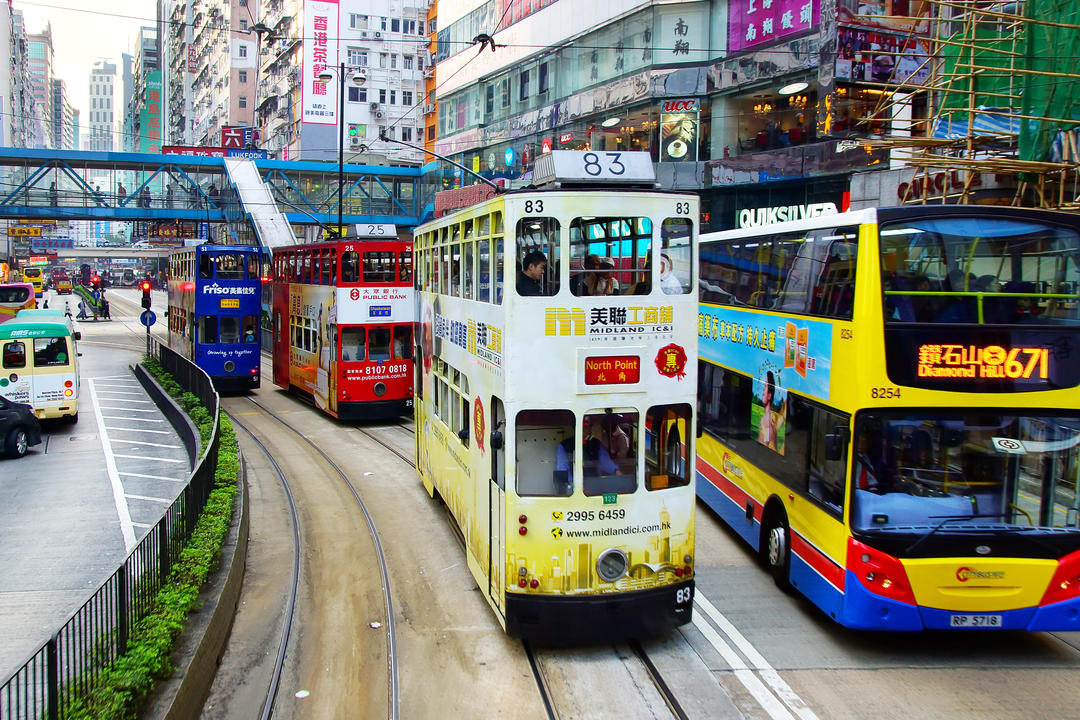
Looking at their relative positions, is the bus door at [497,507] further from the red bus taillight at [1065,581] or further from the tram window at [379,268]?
the tram window at [379,268]

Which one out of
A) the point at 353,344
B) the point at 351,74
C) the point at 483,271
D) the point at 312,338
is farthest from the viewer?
the point at 351,74

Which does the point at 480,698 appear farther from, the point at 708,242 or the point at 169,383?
the point at 169,383

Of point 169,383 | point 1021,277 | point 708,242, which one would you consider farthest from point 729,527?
point 169,383

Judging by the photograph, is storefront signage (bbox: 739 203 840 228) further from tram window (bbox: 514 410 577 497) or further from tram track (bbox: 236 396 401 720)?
tram window (bbox: 514 410 577 497)

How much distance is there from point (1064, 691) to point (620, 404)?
14.5 ft

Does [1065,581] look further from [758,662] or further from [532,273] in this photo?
[532,273]

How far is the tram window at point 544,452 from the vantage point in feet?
26.0

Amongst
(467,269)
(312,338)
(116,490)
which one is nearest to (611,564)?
(467,269)

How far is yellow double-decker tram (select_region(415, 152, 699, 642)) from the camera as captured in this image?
783 cm

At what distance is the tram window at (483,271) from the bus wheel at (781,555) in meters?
4.15

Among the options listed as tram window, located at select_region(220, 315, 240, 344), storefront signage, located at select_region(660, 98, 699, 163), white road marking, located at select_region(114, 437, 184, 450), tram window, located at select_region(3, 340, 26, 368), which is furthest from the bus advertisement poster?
tram window, located at select_region(220, 315, 240, 344)

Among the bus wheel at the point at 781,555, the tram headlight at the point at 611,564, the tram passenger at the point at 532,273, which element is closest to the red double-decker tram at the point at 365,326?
the bus wheel at the point at 781,555

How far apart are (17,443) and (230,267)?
9.49 meters

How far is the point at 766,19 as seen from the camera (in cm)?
2508
